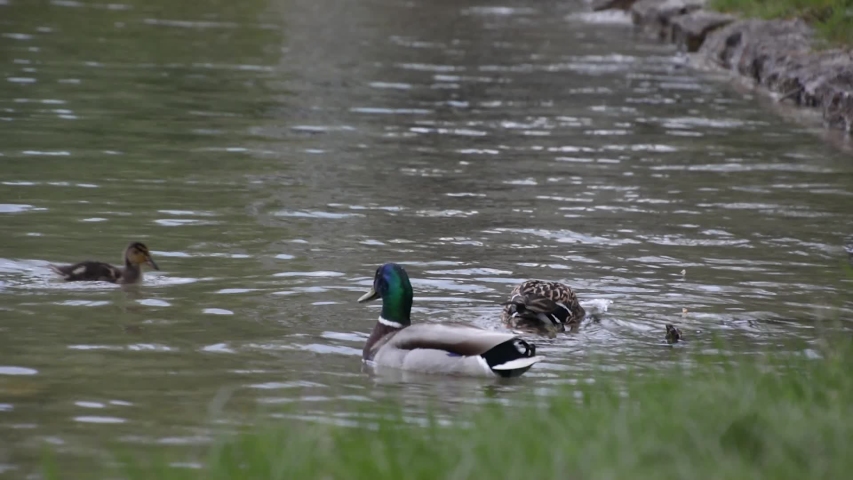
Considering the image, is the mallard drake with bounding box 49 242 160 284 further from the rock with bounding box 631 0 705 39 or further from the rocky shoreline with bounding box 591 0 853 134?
the rock with bounding box 631 0 705 39

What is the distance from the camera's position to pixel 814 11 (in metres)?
27.6

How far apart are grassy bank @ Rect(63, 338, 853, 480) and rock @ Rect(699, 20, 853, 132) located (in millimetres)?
14599

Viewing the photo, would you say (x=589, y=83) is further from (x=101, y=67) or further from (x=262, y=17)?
(x=262, y=17)

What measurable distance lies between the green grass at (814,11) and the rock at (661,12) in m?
1.24

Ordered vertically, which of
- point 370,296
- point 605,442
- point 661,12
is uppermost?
point 661,12

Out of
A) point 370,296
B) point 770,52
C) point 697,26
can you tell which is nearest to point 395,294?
point 370,296

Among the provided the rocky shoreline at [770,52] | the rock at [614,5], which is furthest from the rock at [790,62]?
the rock at [614,5]

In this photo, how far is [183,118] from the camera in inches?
Result: 826

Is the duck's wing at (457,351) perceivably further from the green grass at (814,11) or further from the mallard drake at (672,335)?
the green grass at (814,11)

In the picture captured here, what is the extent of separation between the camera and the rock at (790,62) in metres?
21.5

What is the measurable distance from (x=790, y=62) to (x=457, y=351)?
1645 cm

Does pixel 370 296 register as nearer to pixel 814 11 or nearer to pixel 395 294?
pixel 395 294

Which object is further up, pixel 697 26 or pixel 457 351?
pixel 697 26

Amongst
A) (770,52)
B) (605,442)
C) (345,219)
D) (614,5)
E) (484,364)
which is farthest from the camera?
(614,5)
